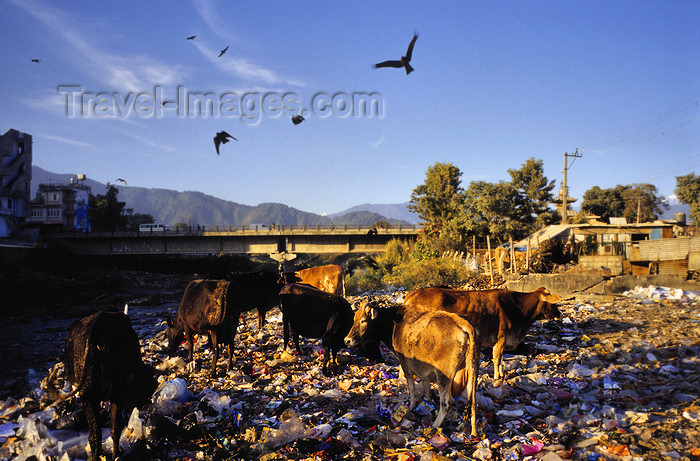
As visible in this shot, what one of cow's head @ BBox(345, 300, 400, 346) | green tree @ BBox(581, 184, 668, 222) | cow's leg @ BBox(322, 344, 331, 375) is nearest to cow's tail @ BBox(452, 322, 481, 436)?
cow's head @ BBox(345, 300, 400, 346)

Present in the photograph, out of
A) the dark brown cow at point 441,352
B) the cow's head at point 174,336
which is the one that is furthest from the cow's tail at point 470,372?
the cow's head at point 174,336

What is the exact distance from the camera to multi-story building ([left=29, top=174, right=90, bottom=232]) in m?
61.6

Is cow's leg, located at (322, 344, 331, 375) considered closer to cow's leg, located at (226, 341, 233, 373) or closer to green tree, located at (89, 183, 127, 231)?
cow's leg, located at (226, 341, 233, 373)

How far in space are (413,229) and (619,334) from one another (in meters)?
30.1

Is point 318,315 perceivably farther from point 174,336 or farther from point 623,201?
point 623,201

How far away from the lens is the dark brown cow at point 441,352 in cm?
554

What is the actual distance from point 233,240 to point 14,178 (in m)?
25.9

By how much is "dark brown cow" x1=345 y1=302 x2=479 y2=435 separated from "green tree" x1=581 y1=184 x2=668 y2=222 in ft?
189

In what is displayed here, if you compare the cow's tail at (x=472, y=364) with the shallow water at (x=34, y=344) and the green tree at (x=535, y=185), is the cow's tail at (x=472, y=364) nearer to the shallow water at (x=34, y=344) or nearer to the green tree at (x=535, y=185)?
the shallow water at (x=34, y=344)

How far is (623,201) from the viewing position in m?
59.8

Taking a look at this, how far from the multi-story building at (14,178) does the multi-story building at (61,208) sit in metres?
11.5

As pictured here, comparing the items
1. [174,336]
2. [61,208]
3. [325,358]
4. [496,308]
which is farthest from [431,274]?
[61,208]

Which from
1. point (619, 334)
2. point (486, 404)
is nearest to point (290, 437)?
point (486, 404)

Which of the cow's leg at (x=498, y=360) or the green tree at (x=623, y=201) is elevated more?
the green tree at (x=623, y=201)
